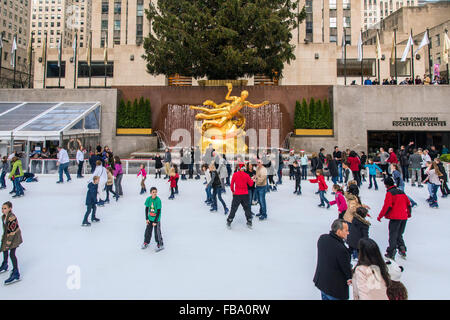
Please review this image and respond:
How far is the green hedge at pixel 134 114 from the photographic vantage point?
73.6ft

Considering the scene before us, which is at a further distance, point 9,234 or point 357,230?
point 357,230

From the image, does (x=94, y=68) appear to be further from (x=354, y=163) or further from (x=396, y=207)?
(x=396, y=207)

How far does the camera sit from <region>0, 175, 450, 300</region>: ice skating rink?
174 inches

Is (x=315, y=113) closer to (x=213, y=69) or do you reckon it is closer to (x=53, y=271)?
(x=213, y=69)

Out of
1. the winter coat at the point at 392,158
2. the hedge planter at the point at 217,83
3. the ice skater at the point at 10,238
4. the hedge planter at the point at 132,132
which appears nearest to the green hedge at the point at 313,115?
the hedge planter at the point at 217,83

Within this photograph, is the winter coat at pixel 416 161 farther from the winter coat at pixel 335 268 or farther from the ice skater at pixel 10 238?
the ice skater at pixel 10 238

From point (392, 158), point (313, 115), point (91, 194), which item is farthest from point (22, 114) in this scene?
point (392, 158)

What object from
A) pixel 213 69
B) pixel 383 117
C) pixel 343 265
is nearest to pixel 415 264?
pixel 343 265

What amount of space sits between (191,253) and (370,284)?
Answer: 377 centimetres

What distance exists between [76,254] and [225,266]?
2.93 m

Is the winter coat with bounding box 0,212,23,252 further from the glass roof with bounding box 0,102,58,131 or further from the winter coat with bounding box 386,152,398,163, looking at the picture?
the glass roof with bounding box 0,102,58,131

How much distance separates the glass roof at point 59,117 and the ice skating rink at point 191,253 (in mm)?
8532

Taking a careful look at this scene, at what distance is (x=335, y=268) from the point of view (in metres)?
3.05

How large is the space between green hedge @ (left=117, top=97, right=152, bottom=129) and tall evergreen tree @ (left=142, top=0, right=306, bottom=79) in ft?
12.9
